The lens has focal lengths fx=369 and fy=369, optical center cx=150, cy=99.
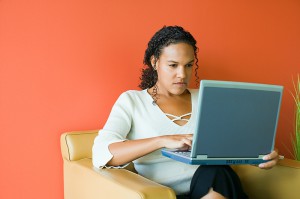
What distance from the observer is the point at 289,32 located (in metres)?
2.46

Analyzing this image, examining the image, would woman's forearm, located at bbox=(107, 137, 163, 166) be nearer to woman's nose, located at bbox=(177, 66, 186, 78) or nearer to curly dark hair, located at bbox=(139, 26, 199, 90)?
woman's nose, located at bbox=(177, 66, 186, 78)

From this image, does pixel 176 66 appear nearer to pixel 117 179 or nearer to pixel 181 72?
pixel 181 72

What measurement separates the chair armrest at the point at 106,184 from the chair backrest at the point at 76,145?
4 cm

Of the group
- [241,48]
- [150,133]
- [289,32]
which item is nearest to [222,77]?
[241,48]

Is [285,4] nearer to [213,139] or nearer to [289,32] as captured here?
[289,32]

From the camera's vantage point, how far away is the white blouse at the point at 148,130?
151 centimetres

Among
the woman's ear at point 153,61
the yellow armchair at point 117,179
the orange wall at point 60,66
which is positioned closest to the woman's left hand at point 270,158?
the yellow armchair at point 117,179

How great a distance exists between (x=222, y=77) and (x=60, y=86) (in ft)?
3.34

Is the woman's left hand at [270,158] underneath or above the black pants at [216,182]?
above

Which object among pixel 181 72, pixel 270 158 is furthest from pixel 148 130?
pixel 270 158

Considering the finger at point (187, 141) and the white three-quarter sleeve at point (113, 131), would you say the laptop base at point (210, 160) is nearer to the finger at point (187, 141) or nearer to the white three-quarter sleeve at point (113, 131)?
the finger at point (187, 141)

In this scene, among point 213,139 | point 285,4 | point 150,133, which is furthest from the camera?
point 285,4

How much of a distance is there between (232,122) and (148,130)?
0.46m

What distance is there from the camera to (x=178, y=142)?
1.27 m
